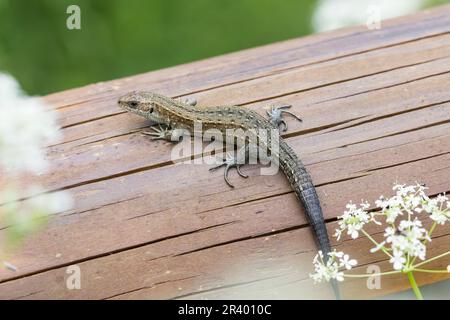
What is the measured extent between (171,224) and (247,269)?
1.56ft

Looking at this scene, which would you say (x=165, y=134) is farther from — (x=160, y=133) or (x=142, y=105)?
(x=142, y=105)

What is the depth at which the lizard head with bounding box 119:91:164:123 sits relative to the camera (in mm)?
4117

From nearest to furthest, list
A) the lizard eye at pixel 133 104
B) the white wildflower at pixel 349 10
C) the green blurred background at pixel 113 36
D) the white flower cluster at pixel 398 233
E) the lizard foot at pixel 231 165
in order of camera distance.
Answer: the white flower cluster at pixel 398 233 < the lizard foot at pixel 231 165 < the lizard eye at pixel 133 104 < the green blurred background at pixel 113 36 < the white wildflower at pixel 349 10

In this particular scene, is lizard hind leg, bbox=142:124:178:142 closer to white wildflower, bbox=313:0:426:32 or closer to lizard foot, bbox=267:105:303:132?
lizard foot, bbox=267:105:303:132

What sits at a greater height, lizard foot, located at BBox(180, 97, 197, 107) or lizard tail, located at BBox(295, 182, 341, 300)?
lizard foot, located at BBox(180, 97, 197, 107)

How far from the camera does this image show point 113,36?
6.52 m

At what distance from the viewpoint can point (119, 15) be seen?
258 inches

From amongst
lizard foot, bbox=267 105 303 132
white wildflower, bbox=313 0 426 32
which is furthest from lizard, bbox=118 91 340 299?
white wildflower, bbox=313 0 426 32

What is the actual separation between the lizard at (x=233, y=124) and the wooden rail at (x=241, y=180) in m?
0.08

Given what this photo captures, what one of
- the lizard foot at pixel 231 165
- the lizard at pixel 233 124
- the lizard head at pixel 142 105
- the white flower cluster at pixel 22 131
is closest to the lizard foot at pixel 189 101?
the lizard at pixel 233 124

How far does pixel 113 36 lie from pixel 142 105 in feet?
8.64

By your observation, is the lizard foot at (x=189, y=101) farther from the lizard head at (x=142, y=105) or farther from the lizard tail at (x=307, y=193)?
the lizard tail at (x=307, y=193)

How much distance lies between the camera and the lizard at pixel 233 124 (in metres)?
3.33

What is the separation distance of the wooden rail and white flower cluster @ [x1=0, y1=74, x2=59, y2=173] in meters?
0.09
